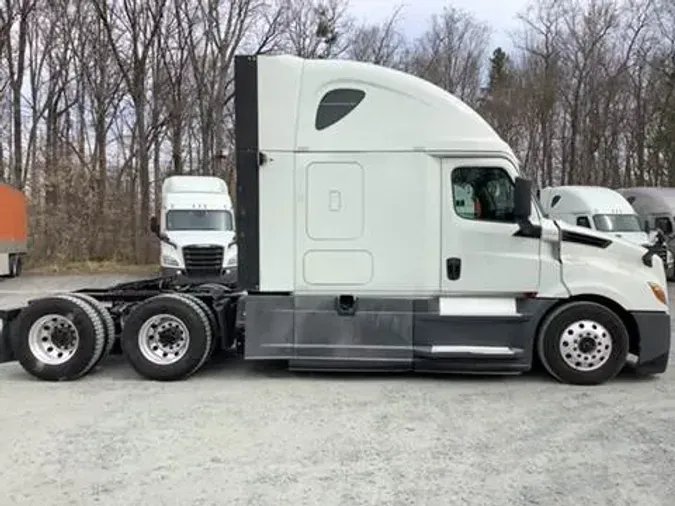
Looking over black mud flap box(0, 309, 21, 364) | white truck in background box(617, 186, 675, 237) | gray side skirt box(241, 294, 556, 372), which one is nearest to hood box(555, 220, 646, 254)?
gray side skirt box(241, 294, 556, 372)

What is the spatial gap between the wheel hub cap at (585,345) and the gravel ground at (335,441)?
1.02ft

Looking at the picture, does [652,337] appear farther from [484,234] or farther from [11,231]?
[11,231]

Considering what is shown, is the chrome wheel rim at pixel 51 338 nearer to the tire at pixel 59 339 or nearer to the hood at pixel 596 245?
the tire at pixel 59 339

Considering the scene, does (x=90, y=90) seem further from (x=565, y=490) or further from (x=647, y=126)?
(x=565, y=490)

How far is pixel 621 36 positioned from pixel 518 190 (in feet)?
119

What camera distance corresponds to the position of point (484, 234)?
27.4ft

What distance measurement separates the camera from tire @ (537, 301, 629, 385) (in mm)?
8297

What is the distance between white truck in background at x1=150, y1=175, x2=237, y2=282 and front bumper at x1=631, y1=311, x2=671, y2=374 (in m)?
12.5

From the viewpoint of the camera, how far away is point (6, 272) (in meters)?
25.5

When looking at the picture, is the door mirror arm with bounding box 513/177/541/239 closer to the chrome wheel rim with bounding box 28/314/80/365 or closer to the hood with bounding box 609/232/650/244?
the chrome wheel rim with bounding box 28/314/80/365

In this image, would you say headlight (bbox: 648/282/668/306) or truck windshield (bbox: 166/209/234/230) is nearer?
headlight (bbox: 648/282/668/306)

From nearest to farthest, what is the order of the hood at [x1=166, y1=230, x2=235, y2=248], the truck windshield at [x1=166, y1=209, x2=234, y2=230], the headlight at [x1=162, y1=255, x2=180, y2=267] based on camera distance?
the headlight at [x1=162, y1=255, x2=180, y2=267], the hood at [x1=166, y1=230, x2=235, y2=248], the truck windshield at [x1=166, y1=209, x2=234, y2=230]

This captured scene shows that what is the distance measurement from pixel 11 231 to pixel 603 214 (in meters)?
19.3

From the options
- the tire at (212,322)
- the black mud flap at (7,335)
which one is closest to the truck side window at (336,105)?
the tire at (212,322)
